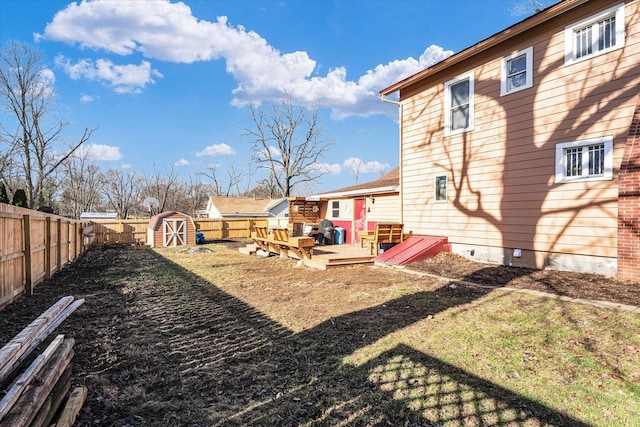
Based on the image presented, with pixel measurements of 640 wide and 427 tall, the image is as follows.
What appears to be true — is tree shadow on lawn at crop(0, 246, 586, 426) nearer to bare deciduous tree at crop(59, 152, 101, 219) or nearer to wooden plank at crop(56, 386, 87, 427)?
wooden plank at crop(56, 386, 87, 427)

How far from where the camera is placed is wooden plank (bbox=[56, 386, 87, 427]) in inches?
99.7

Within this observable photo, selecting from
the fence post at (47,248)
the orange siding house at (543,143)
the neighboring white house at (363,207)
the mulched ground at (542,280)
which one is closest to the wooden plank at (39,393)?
the mulched ground at (542,280)

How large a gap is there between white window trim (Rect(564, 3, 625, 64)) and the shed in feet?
61.6

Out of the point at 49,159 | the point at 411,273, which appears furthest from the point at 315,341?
the point at 49,159

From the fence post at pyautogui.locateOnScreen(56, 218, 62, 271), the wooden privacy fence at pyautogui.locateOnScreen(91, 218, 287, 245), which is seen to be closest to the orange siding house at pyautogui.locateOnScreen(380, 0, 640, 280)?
the wooden privacy fence at pyautogui.locateOnScreen(91, 218, 287, 245)

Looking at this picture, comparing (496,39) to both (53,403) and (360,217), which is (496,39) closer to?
(360,217)

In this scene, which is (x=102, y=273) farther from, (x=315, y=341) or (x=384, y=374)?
(x=384, y=374)

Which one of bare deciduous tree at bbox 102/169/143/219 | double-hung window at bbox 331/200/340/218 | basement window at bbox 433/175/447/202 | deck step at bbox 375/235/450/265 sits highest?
bare deciduous tree at bbox 102/169/143/219

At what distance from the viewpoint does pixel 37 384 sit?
2258 mm

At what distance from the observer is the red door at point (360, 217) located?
46.3 ft

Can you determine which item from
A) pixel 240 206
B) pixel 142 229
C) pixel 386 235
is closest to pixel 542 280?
pixel 386 235

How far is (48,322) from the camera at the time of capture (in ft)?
9.61

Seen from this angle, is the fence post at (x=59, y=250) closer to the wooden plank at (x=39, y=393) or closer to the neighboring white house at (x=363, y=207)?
the wooden plank at (x=39, y=393)

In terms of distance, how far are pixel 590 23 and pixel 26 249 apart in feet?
39.5
